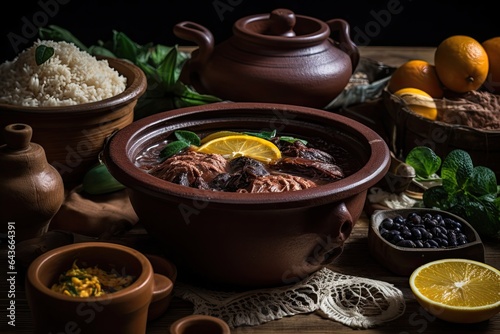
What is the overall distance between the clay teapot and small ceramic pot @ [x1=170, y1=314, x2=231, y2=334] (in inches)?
42.2

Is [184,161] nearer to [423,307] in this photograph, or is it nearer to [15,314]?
[15,314]

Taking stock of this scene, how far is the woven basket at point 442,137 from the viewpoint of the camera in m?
2.14

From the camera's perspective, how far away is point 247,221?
1.53 meters

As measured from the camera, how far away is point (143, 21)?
386 centimetres

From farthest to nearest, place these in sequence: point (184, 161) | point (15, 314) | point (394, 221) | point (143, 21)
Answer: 1. point (143, 21)
2. point (394, 221)
3. point (184, 161)
4. point (15, 314)

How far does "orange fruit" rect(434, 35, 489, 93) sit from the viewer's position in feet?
7.78

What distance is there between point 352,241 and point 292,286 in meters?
0.27

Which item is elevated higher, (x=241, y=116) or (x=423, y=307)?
(x=241, y=116)

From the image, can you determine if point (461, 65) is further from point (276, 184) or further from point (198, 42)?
point (276, 184)

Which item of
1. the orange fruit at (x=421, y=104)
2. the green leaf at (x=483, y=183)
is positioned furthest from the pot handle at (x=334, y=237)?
the orange fruit at (x=421, y=104)

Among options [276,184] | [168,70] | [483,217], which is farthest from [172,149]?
[483,217]

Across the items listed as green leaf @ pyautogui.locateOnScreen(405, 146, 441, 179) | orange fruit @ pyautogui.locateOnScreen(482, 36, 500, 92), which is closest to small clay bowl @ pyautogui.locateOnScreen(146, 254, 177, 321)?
green leaf @ pyautogui.locateOnScreen(405, 146, 441, 179)

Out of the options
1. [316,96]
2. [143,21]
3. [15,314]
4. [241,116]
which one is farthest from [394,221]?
[143,21]

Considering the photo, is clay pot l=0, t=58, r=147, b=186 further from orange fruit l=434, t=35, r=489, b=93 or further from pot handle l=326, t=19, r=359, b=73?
orange fruit l=434, t=35, r=489, b=93
